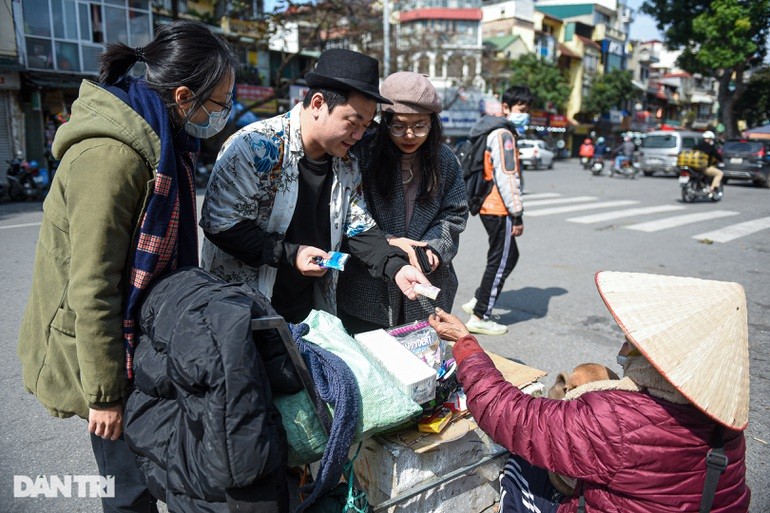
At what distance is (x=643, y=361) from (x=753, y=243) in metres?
8.65

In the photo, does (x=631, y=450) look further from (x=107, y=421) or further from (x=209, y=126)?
(x=209, y=126)

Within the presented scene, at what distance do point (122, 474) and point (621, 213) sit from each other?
11377 mm

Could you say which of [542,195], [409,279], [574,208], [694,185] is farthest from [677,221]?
[409,279]

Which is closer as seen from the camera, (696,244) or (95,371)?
(95,371)

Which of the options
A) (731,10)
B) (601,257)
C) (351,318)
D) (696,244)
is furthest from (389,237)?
(731,10)

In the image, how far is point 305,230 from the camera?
2328mm

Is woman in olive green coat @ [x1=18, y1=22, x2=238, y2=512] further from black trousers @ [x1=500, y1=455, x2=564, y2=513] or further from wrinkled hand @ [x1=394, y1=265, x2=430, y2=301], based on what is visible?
black trousers @ [x1=500, y1=455, x2=564, y2=513]

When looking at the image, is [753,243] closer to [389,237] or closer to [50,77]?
[389,237]

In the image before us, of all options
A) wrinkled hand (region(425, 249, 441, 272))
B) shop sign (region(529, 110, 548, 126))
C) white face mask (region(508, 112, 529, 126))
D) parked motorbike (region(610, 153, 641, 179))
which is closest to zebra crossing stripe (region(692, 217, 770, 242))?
white face mask (region(508, 112, 529, 126))

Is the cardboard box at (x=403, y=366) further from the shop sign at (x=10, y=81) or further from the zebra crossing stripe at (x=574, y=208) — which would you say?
the shop sign at (x=10, y=81)

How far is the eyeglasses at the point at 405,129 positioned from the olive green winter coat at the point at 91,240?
4.13 feet

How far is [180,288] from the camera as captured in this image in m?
1.48

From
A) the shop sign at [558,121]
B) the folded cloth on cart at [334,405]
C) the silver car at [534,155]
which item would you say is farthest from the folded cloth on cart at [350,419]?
the shop sign at [558,121]

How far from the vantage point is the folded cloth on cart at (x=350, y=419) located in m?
1.54
